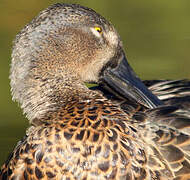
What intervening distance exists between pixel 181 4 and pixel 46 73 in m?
6.39

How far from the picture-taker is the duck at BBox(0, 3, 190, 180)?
378cm

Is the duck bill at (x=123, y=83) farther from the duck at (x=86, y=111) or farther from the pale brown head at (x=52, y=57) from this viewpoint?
the pale brown head at (x=52, y=57)

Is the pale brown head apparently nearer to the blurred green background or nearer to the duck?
the duck

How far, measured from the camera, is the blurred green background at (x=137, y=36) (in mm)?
7024

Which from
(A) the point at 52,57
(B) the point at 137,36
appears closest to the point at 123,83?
(A) the point at 52,57

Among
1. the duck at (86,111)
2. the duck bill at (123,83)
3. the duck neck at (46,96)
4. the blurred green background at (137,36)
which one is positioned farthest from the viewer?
the blurred green background at (137,36)

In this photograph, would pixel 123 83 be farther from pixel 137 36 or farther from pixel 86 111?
pixel 137 36

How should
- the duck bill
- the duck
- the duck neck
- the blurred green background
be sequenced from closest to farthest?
the duck, the duck neck, the duck bill, the blurred green background

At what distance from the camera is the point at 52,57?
4.18 m

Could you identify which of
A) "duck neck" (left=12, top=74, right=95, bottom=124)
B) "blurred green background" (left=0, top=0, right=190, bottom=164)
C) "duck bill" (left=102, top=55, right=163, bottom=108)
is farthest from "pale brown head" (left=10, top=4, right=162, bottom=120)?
"blurred green background" (left=0, top=0, right=190, bottom=164)

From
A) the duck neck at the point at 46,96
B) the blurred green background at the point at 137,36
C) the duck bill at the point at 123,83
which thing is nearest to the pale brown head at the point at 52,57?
the duck neck at the point at 46,96

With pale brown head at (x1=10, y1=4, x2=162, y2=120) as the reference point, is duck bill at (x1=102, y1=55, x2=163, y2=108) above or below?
below

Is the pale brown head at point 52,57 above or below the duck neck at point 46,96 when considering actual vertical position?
above

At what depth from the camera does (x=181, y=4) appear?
10.2 metres
